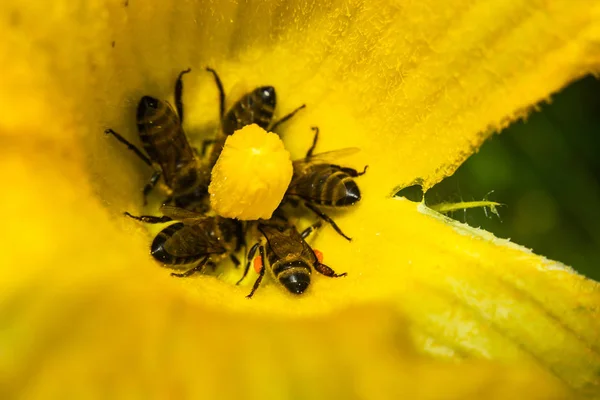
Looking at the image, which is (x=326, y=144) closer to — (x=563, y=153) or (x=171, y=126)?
(x=171, y=126)

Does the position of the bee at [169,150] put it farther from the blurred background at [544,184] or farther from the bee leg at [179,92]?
the blurred background at [544,184]

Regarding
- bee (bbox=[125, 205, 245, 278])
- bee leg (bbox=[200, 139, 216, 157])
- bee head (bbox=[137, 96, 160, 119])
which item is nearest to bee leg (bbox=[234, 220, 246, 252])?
bee (bbox=[125, 205, 245, 278])

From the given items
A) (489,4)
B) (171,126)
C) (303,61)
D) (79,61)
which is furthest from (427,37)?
(79,61)

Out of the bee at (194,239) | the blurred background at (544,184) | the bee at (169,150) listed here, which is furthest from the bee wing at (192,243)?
the blurred background at (544,184)

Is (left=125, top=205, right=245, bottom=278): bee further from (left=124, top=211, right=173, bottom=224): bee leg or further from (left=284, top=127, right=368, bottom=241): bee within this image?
(left=284, top=127, right=368, bottom=241): bee

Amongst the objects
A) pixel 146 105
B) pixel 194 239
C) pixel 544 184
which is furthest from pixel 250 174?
pixel 544 184

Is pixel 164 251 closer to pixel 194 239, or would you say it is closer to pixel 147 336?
pixel 194 239

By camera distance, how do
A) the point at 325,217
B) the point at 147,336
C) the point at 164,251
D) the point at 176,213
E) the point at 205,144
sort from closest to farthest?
the point at 147,336 → the point at 164,251 → the point at 176,213 → the point at 325,217 → the point at 205,144
